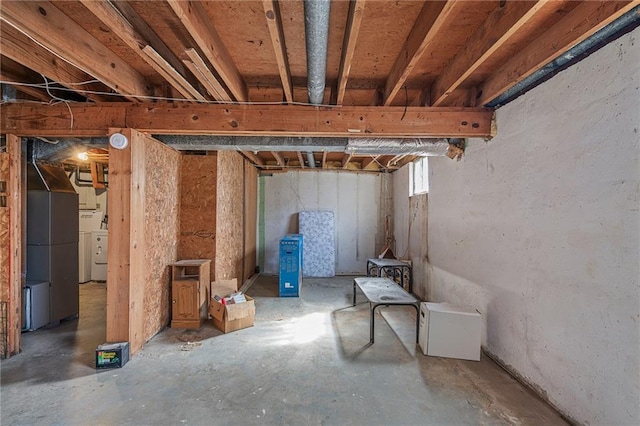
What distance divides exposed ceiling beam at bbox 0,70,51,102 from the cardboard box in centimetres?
259

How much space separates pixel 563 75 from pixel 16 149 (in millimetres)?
4718

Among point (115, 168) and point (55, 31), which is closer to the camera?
point (55, 31)

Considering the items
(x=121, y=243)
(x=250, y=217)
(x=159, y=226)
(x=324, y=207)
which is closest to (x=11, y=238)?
(x=121, y=243)

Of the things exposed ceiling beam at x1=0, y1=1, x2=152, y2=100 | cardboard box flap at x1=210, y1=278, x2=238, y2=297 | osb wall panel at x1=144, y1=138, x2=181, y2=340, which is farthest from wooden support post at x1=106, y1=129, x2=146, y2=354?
cardboard box flap at x1=210, y1=278, x2=238, y2=297

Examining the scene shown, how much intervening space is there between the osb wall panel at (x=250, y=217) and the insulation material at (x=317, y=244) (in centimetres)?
106

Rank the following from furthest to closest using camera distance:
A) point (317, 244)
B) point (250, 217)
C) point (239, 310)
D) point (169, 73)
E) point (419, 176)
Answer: point (317, 244) < point (250, 217) < point (419, 176) < point (239, 310) < point (169, 73)

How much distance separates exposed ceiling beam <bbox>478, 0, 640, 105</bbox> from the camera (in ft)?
4.94

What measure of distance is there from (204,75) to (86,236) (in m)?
5.51

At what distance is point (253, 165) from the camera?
638 centimetres

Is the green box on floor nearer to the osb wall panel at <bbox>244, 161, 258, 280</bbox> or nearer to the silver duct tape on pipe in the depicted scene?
the silver duct tape on pipe

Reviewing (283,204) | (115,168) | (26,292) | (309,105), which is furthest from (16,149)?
(283,204)

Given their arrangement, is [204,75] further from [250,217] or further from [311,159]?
[250,217]

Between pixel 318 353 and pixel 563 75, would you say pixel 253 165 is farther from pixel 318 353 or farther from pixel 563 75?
pixel 563 75

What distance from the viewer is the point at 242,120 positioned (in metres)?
2.88
